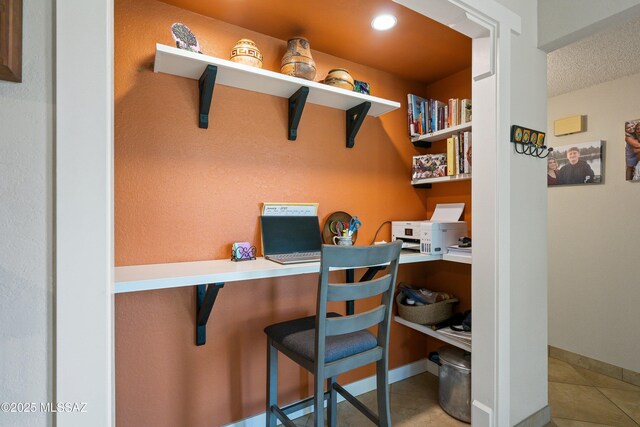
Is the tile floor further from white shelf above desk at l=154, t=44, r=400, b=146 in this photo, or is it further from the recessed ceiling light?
the recessed ceiling light

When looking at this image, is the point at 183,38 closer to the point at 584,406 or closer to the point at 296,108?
the point at 296,108

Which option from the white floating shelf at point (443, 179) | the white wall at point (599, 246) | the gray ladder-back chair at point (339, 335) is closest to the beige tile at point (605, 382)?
the white wall at point (599, 246)

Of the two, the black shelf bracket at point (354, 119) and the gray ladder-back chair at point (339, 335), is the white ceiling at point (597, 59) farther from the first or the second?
the gray ladder-back chair at point (339, 335)

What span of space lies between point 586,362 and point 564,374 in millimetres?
264

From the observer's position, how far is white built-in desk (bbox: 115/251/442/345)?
3.77 ft

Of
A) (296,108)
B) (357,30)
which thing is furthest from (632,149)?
(296,108)

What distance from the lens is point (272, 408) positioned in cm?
151

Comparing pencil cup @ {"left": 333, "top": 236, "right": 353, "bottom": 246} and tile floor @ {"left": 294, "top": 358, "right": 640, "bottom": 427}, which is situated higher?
pencil cup @ {"left": 333, "top": 236, "right": 353, "bottom": 246}

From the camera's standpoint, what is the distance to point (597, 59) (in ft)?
6.85

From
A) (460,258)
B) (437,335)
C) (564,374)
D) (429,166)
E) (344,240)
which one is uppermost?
(429,166)

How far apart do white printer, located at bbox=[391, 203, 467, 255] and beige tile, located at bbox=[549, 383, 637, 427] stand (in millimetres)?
1192

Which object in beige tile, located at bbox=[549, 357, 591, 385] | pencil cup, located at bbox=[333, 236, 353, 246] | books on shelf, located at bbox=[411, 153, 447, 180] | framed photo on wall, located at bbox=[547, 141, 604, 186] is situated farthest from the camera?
framed photo on wall, located at bbox=[547, 141, 604, 186]

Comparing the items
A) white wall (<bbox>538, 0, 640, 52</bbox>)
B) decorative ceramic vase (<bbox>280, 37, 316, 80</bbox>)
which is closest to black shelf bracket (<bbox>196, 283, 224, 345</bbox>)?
decorative ceramic vase (<bbox>280, 37, 316, 80</bbox>)

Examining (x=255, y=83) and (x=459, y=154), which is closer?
(x=255, y=83)
